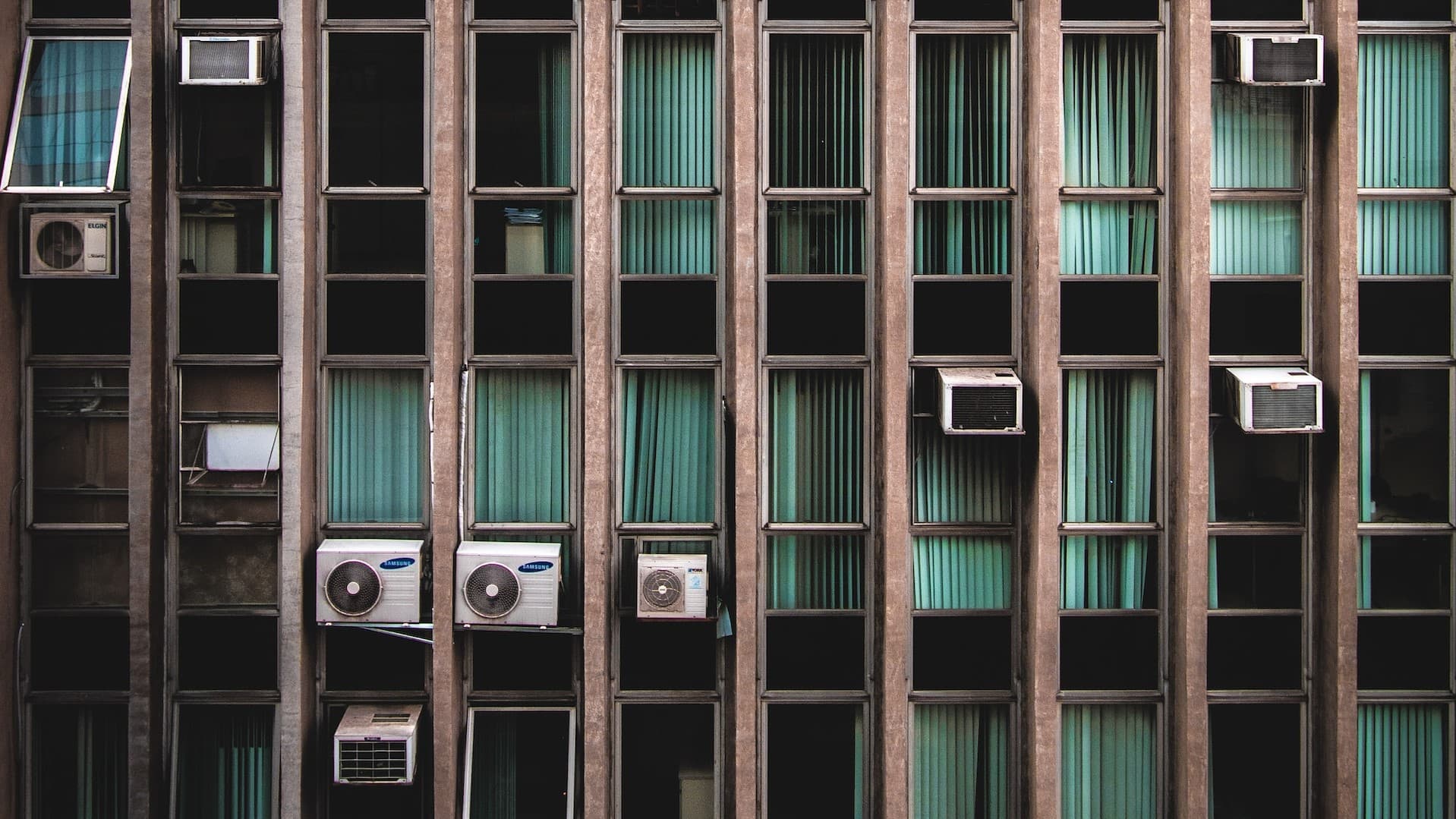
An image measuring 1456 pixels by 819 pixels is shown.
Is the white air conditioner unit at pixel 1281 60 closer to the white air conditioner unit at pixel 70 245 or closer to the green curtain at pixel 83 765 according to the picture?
the white air conditioner unit at pixel 70 245

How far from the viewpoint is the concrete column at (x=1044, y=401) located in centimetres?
979

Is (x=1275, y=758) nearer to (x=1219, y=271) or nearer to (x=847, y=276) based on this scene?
(x=1219, y=271)

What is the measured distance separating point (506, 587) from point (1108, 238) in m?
6.97

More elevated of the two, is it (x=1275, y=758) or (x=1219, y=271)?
(x=1219, y=271)

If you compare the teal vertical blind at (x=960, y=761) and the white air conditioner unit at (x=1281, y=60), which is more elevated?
the white air conditioner unit at (x=1281, y=60)

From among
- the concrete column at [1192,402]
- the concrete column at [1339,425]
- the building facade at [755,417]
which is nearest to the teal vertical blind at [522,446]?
the building facade at [755,417]

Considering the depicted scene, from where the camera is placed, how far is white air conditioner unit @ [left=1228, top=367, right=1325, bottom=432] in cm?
957

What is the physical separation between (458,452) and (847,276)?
4299 millimetres

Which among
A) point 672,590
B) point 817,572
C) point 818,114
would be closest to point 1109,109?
point 818,114

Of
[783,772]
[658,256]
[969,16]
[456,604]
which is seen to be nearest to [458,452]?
[456,604]

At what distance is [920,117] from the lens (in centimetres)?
1015

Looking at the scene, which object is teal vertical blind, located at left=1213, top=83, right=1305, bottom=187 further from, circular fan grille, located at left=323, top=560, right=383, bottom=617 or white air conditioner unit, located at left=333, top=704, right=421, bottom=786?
white air conditioner unit, located at left=333, top=704, right=421, bottom=786

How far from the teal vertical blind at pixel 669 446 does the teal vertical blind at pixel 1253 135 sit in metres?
5.72

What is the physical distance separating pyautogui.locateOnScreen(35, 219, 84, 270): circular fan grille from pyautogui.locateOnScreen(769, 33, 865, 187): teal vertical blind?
6.91 meters
